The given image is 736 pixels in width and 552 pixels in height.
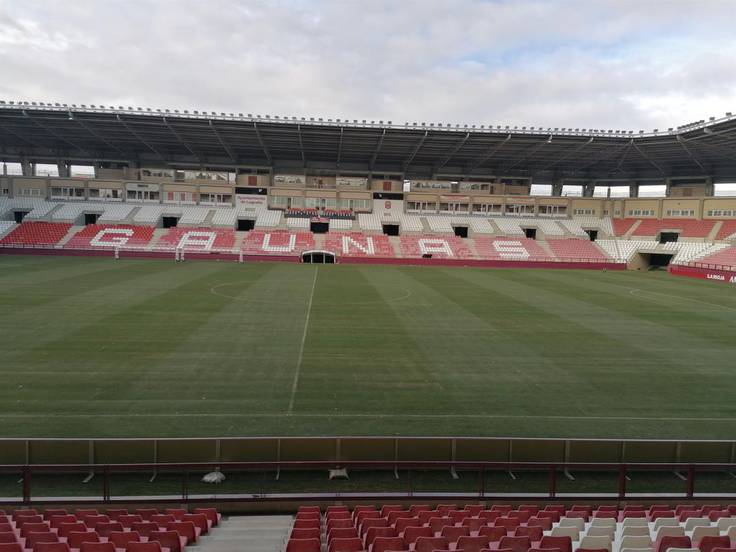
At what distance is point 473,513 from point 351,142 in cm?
5909

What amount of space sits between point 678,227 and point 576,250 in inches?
600

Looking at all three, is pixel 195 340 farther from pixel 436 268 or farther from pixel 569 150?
pixel 569 150

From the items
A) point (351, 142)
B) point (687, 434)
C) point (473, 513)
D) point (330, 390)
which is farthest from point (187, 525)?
point (351, 142)

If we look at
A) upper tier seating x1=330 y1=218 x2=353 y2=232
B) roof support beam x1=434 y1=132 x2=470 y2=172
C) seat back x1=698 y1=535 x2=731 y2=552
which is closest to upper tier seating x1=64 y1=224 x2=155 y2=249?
upper tier seating x1=330 y1=218 x2=353 y2=232

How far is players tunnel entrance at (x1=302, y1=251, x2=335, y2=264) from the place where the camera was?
57.4 metres

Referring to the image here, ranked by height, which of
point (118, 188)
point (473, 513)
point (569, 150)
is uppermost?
point (569, 150)

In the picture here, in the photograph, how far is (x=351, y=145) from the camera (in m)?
64.1

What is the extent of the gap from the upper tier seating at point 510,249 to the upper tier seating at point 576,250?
6.74ft

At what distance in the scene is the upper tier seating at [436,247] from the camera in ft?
198

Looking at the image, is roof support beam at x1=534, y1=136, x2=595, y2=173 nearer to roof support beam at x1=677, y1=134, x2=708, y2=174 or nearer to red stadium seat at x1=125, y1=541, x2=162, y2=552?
roof support beam at x1=677, y1=134, x2=708, y2=174

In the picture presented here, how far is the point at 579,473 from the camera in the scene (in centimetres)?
1044

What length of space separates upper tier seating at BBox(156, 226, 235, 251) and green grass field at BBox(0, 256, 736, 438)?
86.1 feet

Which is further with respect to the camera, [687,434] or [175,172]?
[175,172]

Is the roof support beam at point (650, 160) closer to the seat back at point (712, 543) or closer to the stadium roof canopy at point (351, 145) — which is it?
the stadium roof canopy at point (351, 145)
